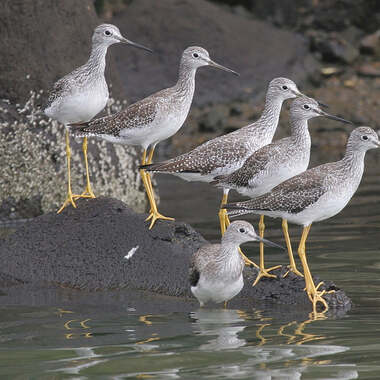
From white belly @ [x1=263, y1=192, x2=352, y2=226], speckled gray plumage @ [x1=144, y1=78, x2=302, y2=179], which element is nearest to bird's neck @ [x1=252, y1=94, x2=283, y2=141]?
speckled gray plumage @ [x1=144, y1=78, x2=302, y2=179]

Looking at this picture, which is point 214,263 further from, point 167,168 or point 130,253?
point 167,168

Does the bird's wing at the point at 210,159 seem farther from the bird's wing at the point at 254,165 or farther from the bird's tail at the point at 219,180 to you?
the bird's wing at the point at 254,165

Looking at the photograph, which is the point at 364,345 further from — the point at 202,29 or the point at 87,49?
the point at 202,29

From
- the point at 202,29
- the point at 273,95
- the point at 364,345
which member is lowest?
the point at 364,345

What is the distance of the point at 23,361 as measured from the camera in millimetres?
8570

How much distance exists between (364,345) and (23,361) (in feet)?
9.59

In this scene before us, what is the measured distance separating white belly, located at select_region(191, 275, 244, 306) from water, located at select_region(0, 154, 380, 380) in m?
0.15

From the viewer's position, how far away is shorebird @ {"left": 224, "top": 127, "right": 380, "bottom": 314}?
10.3 m

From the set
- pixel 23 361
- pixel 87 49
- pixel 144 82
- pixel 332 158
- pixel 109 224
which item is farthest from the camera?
pixel 144 82

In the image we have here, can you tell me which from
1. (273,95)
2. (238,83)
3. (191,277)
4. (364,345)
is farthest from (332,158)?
(364,345)

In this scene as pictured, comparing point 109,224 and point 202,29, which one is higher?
point 202,29

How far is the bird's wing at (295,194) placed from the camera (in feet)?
33.9

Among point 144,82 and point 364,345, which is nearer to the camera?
point 364,345

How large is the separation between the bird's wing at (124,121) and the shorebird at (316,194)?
1.75 m
